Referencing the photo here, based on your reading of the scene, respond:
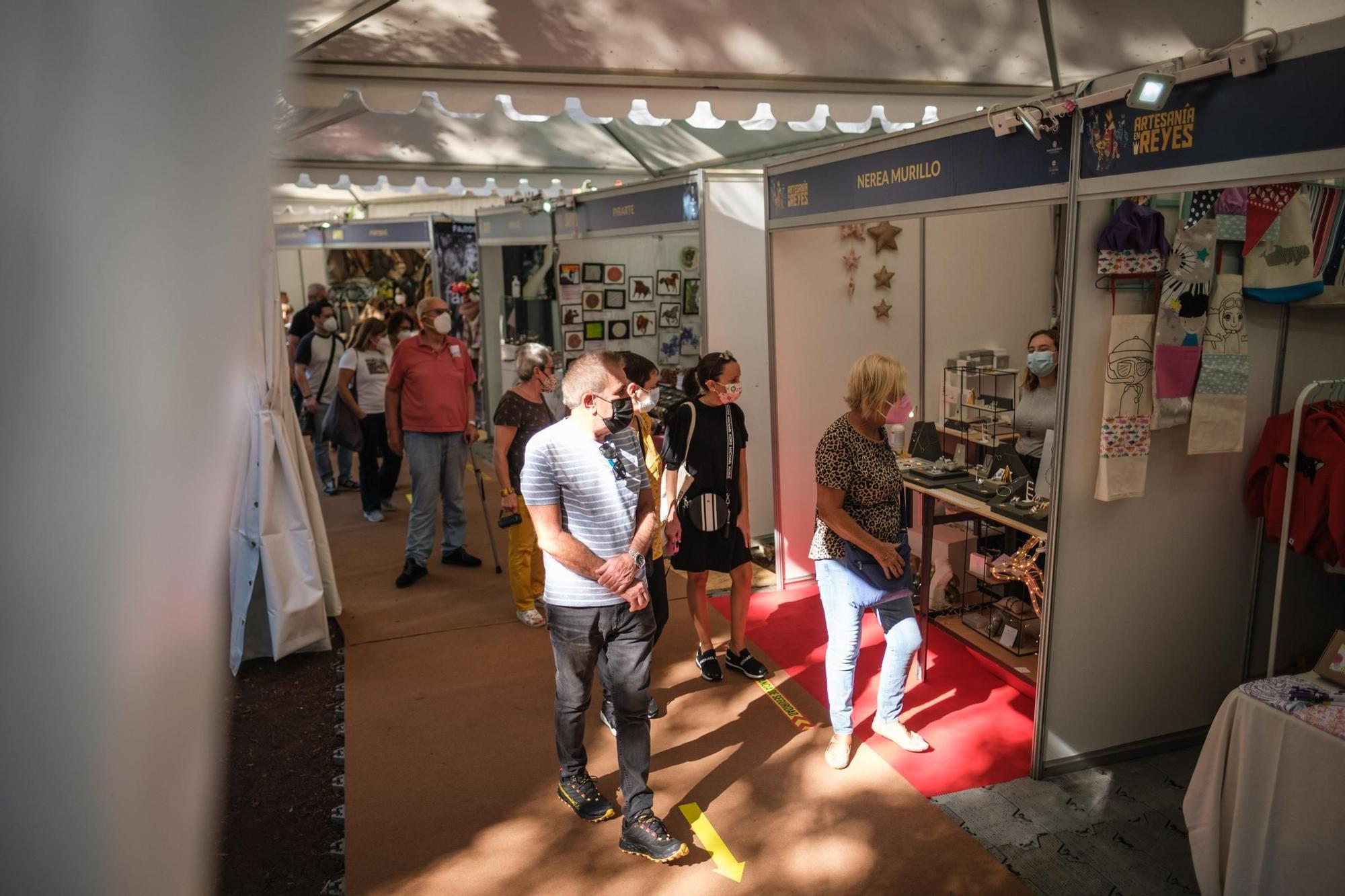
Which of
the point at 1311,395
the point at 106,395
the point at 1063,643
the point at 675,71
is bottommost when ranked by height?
the point at 1063,643

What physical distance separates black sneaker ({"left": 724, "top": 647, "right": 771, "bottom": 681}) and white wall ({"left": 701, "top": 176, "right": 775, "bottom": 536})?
164cm

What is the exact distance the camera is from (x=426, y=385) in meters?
5.78

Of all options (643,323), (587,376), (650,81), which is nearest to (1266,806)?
(587,376)

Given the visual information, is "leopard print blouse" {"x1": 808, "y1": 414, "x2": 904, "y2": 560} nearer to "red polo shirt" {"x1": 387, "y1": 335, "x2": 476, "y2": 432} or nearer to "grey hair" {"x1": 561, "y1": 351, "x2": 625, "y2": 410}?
"grey hair" {"x1": 561, "y1": 351, "x2": 625, "y2": 410}

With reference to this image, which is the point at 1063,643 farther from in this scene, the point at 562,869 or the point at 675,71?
the point at 675,71

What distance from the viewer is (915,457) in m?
5.23

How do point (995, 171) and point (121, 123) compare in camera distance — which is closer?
point (121, 123)

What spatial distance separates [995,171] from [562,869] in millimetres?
3029

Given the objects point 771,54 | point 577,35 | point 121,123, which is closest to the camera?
point 121,123

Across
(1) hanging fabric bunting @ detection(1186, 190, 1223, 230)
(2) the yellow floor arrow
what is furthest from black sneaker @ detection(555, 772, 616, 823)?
(1) hanging fabric bunting @ detection(1186, 190, 1223, 230)

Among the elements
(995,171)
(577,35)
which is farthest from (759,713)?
(577,35)

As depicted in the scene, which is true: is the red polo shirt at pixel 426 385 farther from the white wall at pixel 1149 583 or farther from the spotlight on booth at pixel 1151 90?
the spotlight on booth at pixel 1151 90

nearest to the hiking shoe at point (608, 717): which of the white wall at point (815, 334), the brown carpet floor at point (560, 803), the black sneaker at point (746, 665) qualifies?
the brown carpet floor at point (560, 803)

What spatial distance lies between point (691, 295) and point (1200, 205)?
4542 mm
